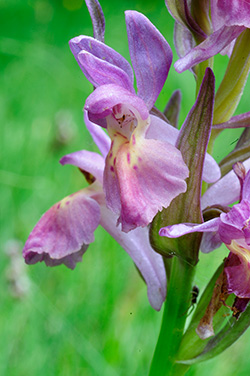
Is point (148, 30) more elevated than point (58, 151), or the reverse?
point (148, 30)

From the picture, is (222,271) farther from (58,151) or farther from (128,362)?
(58,151)

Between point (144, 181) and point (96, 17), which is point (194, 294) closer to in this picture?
point (144, 181)

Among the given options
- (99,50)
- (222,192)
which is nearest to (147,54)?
(99,50)

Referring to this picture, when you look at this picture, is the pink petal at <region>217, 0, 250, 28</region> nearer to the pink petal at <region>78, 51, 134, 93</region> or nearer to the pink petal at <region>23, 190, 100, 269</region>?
the pink petal at <region>78, 51, 134, 93</region>

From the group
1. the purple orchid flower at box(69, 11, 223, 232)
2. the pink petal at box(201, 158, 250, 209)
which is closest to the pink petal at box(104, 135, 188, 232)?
the purple orchid flower at box(69, 11, 223, 232)

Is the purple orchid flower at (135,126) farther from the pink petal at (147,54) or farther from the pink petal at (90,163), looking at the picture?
the pink petal at (90,163)

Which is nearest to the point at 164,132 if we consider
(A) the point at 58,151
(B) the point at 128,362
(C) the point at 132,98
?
(C) the point at 132,98

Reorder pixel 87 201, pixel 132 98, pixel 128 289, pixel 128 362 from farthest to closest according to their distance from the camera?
pixel 128 289 → pixel 128 362 → pixel 87 201 → pixel 132 98
